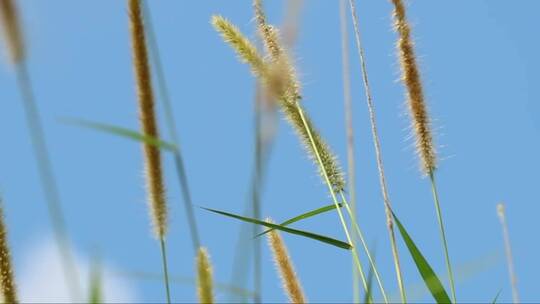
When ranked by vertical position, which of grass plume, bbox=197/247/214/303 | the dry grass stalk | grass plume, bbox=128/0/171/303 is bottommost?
grass plume, bbox=197/247/214/303

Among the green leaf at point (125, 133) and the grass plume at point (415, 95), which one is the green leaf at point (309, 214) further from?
the green leaf at point (125, 133)

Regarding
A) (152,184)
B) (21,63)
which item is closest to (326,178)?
(152,184)

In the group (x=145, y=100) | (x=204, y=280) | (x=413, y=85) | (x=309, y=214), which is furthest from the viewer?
(x=413, y=85)

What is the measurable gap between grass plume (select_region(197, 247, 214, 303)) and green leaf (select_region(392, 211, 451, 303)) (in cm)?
70

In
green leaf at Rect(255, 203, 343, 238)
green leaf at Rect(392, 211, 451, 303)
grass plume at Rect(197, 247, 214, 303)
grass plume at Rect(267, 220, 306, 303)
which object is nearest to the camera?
grass plume at Rect(197, 247, 214, 303)

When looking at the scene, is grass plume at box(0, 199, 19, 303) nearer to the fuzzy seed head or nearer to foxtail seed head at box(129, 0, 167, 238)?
foxtail seed head at box(129, 0, 167, 238)

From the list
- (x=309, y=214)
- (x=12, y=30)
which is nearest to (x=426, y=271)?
(x=309, y=214)

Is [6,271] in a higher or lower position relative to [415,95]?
lower

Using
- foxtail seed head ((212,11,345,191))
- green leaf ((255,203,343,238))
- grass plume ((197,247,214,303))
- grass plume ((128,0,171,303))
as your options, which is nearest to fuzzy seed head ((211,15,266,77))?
foxtail seed head ((212,11,345,191))

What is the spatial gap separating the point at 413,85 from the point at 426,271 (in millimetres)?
760

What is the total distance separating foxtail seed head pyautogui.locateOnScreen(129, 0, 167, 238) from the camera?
1.38 metres

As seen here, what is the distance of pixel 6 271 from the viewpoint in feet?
5.63

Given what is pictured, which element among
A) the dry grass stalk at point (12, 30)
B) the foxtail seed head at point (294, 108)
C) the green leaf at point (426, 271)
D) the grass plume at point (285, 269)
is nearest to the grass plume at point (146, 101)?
the dry grass stalk at point (12, 30)

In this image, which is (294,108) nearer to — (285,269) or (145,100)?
(285,269)
